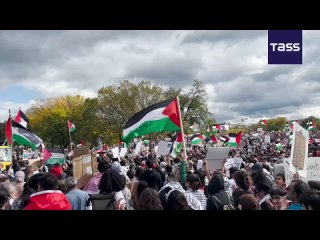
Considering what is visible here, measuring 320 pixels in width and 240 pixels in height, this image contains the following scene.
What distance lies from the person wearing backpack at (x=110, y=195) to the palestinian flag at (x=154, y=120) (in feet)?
6.45

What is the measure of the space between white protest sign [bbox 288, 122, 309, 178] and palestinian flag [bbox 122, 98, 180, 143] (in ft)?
7.12

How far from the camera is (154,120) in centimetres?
784

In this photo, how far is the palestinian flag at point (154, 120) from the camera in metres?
7.73

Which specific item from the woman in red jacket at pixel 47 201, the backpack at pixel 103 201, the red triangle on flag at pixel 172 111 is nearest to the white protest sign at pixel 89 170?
the red triangle on flag at pixel 172 111

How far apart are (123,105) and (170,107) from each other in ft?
155

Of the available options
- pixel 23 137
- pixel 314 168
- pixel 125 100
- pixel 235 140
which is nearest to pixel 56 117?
pixel 125 100

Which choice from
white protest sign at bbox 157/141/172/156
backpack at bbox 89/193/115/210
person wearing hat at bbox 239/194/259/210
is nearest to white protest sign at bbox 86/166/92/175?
white protest sign at bbox 157/141/172/156

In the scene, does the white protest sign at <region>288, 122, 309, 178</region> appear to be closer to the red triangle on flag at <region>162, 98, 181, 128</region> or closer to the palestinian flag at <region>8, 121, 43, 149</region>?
the red triangle on flag at <region>162, 98, 181, 128</region>

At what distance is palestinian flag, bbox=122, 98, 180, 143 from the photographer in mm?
7727

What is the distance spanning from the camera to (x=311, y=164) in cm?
786

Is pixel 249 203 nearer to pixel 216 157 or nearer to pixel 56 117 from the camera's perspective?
pixel 216 157
